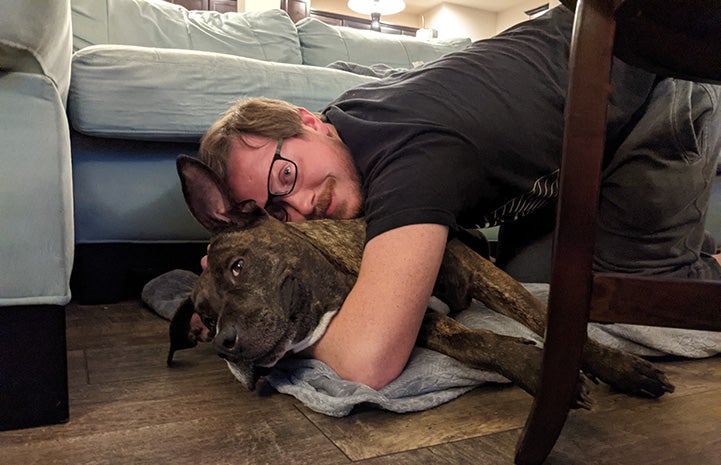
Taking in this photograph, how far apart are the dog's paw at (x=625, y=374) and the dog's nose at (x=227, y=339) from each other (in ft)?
2.41

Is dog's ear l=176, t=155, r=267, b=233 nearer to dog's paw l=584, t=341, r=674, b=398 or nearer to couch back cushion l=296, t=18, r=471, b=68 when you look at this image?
dog's paw l=584, t=341, r=674, b=398

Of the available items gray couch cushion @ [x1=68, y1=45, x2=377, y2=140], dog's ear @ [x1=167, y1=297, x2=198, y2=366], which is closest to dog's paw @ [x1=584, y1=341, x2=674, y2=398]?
dog's ear @ [x1=167, y1=297, x2=198, y2=366]

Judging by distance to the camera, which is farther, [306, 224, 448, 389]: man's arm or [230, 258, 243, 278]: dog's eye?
[230, 258, 243, 278]: dog's eye

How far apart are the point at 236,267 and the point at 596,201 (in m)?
0.80

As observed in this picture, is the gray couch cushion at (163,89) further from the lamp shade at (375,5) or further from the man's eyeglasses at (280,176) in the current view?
the lamp shade at (375,5)

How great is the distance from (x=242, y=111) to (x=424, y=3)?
7.62m

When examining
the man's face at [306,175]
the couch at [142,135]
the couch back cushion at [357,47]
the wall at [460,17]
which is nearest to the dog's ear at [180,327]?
the man's face at [306,175]

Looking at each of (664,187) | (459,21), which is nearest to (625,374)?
(664,187)

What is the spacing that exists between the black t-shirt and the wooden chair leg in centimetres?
38

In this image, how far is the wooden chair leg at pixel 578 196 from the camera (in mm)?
805

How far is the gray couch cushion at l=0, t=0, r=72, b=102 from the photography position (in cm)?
96

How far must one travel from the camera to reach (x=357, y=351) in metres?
1.21

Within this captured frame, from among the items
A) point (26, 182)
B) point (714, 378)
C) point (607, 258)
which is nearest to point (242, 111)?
point (26, 182)

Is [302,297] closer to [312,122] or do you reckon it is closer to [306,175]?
[306,175]
